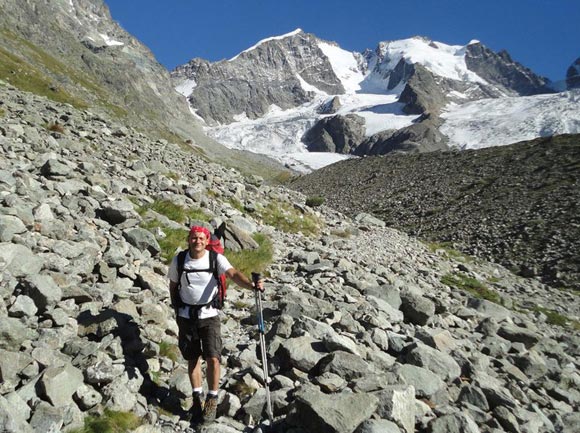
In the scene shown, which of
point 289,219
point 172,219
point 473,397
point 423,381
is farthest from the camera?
point 289,219

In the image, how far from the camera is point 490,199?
108 feet

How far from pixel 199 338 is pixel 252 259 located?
5619mm

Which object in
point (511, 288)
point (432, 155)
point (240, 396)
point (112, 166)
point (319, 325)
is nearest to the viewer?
point (240, 396)

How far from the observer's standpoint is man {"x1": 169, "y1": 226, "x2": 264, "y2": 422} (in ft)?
18.7

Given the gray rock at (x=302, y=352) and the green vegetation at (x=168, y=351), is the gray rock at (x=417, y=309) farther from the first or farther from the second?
the green vegetation at (x=168, y=351)

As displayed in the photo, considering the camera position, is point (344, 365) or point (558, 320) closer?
point (344, 365)

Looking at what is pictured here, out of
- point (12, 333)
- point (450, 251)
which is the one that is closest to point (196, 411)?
point (12, 333)

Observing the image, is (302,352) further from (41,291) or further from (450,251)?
(450,251)

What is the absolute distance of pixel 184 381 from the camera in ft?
19.2

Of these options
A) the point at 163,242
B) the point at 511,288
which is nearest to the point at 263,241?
the point at 163,242

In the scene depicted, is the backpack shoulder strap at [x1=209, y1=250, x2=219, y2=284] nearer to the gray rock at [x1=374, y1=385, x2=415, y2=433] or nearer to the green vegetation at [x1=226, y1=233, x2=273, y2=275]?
the gray rock at [x1=374, y1=385, x2=415, y2=433]

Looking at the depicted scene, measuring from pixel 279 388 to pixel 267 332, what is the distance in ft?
5.06

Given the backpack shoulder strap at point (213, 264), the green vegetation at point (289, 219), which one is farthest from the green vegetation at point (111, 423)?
the green vegetation at point (289, 219)

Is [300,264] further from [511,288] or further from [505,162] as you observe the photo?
[505,162]
